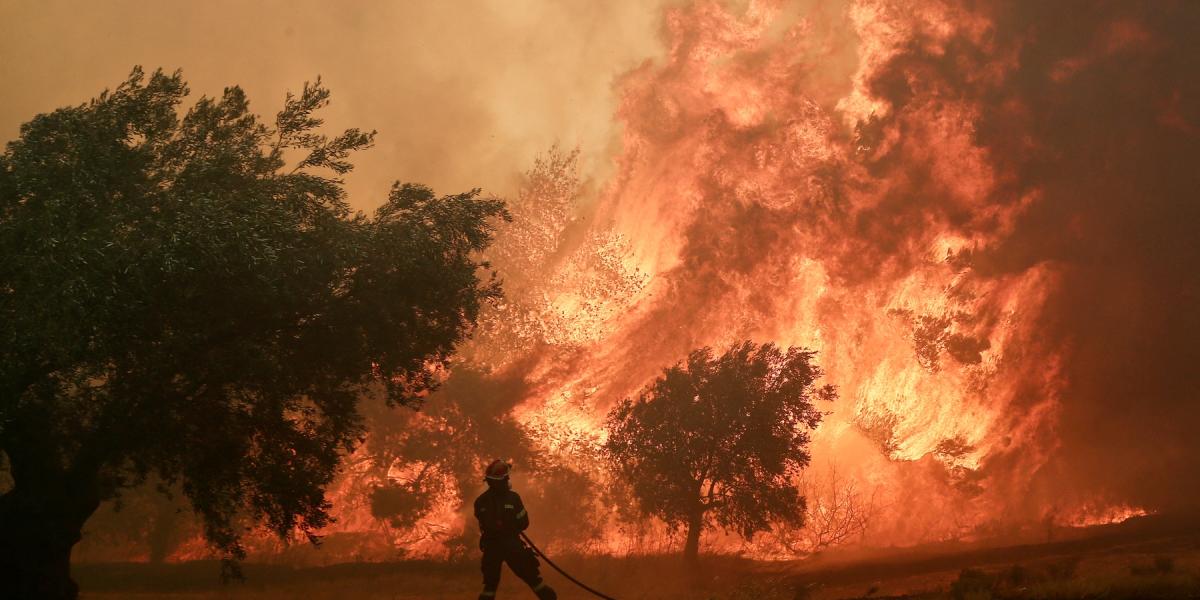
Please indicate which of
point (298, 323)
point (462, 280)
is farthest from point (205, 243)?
point (462, 280)

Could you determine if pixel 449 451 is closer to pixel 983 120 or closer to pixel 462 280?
pixel 462 280

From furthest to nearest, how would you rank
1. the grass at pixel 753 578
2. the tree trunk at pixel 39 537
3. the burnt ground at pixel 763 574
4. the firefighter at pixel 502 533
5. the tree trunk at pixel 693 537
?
the tree trunk at pixel 693 537, the burnt ground at pixel 763 574, the grass at pixel 753 578, the tree trunk at pixel 39 537, the firefighter at pixel 502 533

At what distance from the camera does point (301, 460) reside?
20156 millimetres

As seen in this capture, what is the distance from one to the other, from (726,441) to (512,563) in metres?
17.1

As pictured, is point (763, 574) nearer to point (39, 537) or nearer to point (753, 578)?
point (753, 578)

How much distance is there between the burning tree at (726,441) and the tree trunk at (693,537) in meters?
0.05

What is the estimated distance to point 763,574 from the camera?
3105 centimetres

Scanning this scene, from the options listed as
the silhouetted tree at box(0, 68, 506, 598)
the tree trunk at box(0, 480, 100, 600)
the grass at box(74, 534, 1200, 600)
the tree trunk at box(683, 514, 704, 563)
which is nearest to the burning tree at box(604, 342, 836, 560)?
the tree trunk at box(683, 514, 704, 563)

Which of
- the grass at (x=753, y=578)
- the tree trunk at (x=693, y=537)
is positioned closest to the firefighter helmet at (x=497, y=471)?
the grass at (x=753, y=578)

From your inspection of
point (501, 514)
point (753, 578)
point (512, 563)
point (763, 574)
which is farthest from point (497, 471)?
point (763, 574)

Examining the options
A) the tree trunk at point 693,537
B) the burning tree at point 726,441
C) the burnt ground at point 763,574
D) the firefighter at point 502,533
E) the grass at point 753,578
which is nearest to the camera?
the firefighter at point 502,533

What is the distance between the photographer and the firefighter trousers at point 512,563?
15875 millimetres

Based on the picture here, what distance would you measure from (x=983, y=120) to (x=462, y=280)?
4345cm

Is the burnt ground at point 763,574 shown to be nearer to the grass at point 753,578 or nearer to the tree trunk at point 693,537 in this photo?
the grass at point 753,578
